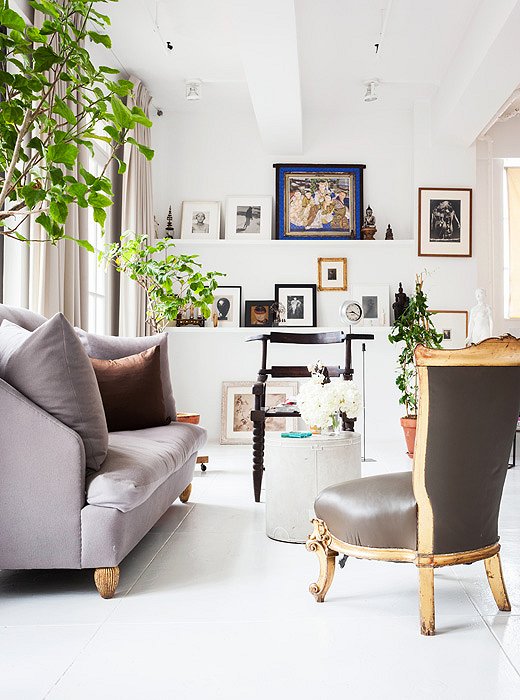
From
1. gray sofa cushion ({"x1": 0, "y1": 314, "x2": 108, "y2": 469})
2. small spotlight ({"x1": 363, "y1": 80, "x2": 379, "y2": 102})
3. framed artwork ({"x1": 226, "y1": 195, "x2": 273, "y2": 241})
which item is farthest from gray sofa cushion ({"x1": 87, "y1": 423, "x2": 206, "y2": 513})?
small spotlight ({"x1": 363, "y1": 80, "x2": 379, "y2": 102})

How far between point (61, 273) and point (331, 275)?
10.6 ft

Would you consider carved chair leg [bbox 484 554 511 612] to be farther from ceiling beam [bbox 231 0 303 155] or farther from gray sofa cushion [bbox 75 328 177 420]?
ceiling beam [bbox 231 0 303 155]

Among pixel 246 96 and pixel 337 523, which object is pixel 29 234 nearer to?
pixel 337 523

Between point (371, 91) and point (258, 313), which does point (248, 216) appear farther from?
point (371, 91)

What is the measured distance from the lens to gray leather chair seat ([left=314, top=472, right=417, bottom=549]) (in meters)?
2.13

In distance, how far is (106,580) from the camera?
7.78 feet

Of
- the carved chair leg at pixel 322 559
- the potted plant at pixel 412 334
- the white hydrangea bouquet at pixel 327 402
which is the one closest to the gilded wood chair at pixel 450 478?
the carved chair leg at pixel 322 559

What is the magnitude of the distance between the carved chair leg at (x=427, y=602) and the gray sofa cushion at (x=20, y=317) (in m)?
1.95

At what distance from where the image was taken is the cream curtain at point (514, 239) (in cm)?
714

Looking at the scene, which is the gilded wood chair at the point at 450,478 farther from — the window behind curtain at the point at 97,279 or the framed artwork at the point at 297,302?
the framed artwork at the point at 297,302

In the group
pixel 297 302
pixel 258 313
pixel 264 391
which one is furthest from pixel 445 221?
pixel 264 391

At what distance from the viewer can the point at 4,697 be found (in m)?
1.65

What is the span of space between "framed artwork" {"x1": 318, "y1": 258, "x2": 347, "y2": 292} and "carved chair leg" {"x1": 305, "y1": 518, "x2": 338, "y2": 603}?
467 centimetres

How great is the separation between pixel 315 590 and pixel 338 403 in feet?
3.24
